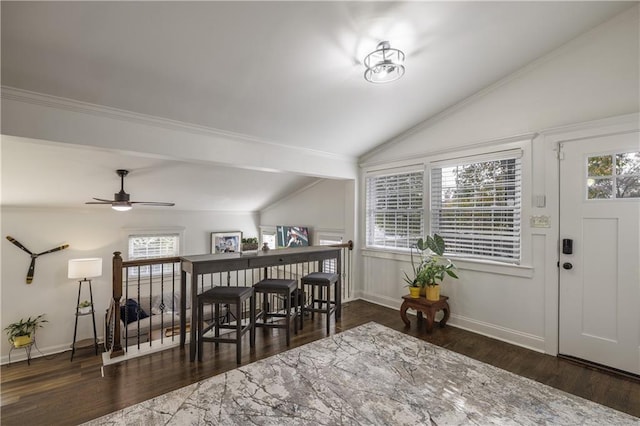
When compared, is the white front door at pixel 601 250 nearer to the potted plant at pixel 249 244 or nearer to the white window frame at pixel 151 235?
the potted plant at pixel 249 244

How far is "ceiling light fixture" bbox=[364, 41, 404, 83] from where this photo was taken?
2486 mm

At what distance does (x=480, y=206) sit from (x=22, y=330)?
756 centimetres

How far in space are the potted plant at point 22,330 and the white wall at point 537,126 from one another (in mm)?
6875

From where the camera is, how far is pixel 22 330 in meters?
4.93

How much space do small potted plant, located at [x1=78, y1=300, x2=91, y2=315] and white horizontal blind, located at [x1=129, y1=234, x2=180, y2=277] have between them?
34.9 inches

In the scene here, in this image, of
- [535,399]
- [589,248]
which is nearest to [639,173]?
[589,248]

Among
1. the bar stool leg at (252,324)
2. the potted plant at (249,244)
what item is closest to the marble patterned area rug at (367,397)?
the bar stool leg at (252,324)

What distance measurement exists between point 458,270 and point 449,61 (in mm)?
2478

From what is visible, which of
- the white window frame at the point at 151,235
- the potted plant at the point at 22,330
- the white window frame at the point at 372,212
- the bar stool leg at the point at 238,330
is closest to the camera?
the bar stool leg at the point at 238,330

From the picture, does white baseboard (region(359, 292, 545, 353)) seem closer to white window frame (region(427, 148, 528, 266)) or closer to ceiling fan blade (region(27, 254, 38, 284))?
white window frame (region(427, 148, 528, 266))

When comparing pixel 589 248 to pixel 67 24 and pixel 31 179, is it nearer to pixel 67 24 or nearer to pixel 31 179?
pixel 67 24

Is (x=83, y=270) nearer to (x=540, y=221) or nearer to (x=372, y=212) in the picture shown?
(x=372, y=212)

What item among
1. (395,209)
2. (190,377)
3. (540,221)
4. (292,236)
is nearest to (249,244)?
(190,377)

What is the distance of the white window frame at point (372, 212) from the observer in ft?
13.4
